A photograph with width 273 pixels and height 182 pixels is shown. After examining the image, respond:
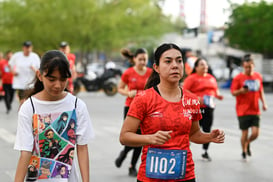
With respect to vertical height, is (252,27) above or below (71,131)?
above

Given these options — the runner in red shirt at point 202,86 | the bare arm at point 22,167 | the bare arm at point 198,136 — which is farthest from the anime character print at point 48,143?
the runner in red shirt at point 202,86

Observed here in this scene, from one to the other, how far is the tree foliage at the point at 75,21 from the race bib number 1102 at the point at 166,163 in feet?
123

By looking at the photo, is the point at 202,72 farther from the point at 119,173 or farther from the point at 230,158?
the point at 119,173

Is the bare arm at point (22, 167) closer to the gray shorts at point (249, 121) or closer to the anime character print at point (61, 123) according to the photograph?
the anime character print at point (61, 123)

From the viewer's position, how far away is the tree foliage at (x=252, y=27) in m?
36.3

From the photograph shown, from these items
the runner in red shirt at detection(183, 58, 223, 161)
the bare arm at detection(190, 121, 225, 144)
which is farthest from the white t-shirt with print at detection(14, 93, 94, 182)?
the runner in red shirt at detection(183, 58, 223, 161)

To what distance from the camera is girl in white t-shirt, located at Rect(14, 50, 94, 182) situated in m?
3.78

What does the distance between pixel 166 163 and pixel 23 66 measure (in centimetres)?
985

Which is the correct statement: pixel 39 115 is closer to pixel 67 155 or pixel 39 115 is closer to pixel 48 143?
pixel 48 143

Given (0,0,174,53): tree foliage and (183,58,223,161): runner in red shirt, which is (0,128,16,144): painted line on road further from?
(0,0,174,53): tree foliage

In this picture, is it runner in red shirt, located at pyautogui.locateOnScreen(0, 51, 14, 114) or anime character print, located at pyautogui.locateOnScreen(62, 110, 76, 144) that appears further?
runner in red shirt, located at pyautogui.locateOnScreen(0, 51, 14, 114)

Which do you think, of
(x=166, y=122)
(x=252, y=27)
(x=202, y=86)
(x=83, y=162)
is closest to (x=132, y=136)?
(x=166, y=122)

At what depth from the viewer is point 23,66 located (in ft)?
44.4

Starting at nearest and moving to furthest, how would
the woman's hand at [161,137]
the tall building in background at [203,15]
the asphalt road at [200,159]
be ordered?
the woman's hand at [161,137] → the asphalt road at [200,159] → the tall building in background at [203,15]
